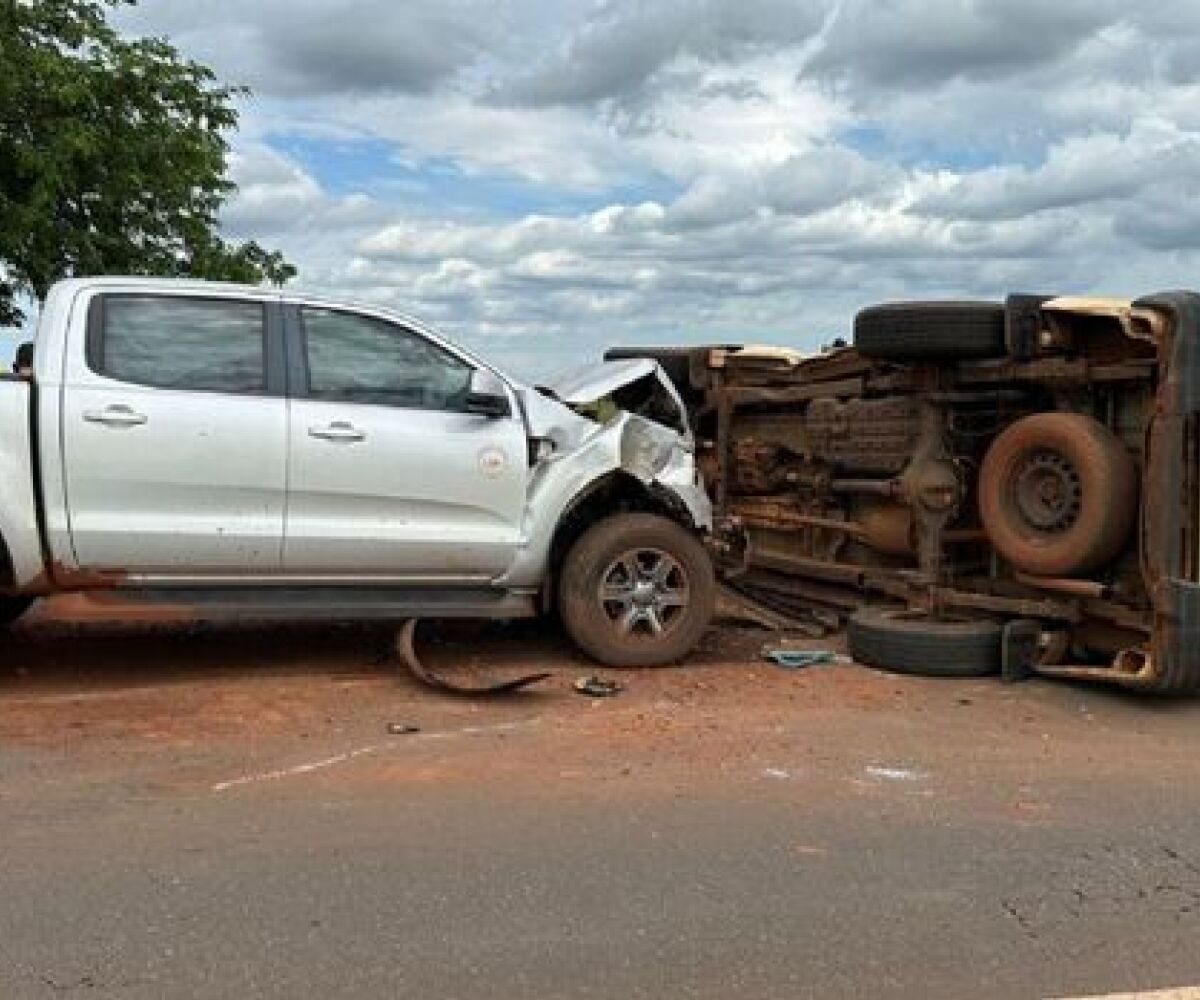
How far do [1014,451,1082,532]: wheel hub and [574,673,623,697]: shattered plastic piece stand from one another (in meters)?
2.46

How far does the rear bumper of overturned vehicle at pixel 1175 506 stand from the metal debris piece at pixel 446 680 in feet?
9.91

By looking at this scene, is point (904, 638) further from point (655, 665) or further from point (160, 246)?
point (160, 246)

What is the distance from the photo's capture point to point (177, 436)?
6879 mm

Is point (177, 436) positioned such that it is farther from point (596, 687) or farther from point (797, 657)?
point (797, 657)


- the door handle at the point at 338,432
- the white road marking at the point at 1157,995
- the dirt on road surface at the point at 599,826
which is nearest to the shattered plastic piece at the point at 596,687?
the dirt on road surface at the point at 599,826

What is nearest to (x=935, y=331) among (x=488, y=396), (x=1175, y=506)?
(x=1175, y=506)

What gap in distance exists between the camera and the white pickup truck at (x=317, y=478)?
22.3ft

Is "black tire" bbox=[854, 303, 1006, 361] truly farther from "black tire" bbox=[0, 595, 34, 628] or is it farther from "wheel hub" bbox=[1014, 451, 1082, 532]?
"black tire" bbox=[0, 595, 34, 628]

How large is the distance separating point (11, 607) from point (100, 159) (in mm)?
8392

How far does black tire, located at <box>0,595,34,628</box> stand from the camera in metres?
8.10

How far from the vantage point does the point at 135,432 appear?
6.82 m

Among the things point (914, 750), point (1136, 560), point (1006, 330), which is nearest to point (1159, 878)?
point (914, 750)

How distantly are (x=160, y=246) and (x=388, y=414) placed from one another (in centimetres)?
1012

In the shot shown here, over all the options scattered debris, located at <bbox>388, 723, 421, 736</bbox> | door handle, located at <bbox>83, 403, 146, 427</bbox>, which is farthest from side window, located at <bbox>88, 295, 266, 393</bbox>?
scattered debris, located at <bbox>388, 723, 421, 736</bbox>
